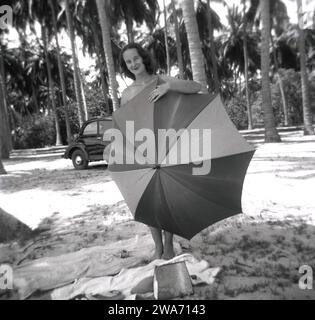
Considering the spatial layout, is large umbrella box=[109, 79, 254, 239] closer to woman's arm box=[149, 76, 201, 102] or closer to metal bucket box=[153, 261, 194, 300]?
woman's arm box=[149, 76, 201, 102]

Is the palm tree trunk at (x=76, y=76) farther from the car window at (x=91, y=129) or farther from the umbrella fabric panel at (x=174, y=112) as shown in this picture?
the umbrella fabric panel at (x=174, y=112)

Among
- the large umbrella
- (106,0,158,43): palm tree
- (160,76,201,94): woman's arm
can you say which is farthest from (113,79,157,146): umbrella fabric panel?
(106,0,158,43): palm tree

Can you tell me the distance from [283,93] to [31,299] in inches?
1146

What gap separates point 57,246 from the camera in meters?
4.38

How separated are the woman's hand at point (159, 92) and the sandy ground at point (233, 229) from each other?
5.09 ft

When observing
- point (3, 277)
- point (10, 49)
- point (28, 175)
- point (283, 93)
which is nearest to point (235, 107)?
point (283, 93)

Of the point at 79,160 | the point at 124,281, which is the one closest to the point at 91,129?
the point at 79,160

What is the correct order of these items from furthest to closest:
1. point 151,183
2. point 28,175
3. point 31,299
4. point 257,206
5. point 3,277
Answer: point 28,175 < point 257,206 < point 3,277 < point 31,299 < point 151,183

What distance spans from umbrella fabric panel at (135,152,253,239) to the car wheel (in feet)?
30.8

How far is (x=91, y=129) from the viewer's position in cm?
1189

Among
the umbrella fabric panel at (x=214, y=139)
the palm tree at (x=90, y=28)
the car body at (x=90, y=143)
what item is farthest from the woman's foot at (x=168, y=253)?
the palm tree at (x=90, y=28)

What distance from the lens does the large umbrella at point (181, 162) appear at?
2609 millimetres

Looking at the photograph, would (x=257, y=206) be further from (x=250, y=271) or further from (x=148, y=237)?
(x=250, y=271)

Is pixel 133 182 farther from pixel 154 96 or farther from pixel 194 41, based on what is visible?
pixel 194 41
